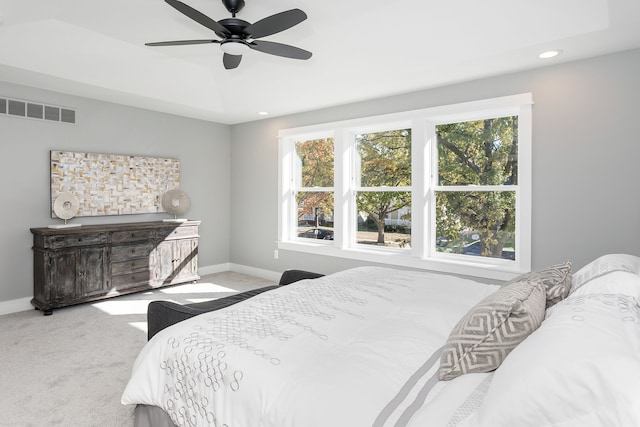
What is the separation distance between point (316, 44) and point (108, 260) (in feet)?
11.0

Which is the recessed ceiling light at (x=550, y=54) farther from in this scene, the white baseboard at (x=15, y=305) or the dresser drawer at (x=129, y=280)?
the white baseboard at (x=15, y=305)

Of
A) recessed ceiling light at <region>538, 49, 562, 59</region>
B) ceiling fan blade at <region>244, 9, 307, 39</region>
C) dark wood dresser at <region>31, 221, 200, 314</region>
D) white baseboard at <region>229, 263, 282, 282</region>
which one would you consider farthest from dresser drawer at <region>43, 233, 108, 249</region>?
recessed ceiling light at <region>538, 49, 562, 59</region>

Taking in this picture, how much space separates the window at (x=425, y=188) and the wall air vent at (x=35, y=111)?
2.67 metres

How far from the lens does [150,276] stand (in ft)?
15.5

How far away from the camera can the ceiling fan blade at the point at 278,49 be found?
8.43 ft

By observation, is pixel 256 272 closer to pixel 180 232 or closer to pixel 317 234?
pixel 317 234

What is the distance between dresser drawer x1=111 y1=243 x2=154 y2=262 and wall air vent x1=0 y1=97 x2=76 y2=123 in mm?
1627

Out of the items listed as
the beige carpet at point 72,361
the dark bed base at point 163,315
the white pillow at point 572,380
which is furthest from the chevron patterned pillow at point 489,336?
the beige carpet at point 72,361

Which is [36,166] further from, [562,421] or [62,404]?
[562,421]

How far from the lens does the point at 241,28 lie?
2.41 meters

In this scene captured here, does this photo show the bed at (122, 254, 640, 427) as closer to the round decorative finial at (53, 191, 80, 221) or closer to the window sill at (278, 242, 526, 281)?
the window sill at (278, 242, 526, 281)

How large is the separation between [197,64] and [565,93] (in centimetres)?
366

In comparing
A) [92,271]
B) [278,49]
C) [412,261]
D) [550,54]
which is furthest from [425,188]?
[92,271]

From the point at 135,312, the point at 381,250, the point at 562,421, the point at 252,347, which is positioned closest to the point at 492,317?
the point at 562,421
